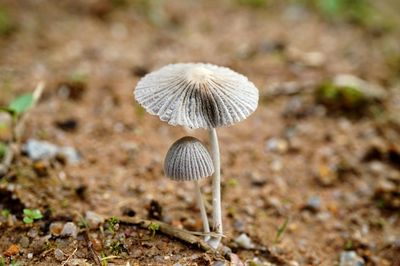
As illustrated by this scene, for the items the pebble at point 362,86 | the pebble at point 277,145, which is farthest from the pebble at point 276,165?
the pebble at point 362,86

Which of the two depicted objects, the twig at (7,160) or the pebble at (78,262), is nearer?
the pebble at (78,262)

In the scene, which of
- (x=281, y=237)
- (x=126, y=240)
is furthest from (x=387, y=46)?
(x=126, y=240)

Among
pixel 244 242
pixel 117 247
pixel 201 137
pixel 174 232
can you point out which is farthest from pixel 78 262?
pixel 201 137

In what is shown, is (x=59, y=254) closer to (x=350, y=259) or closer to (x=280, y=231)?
(x=280, y=231)

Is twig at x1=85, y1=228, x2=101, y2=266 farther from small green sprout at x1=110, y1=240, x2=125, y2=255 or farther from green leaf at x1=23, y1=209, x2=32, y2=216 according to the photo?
green leaf at x1=23, y1=209, x2=32, y2=216

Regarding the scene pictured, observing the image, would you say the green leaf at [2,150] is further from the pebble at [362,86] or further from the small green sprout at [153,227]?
the pebble at [362,86]
